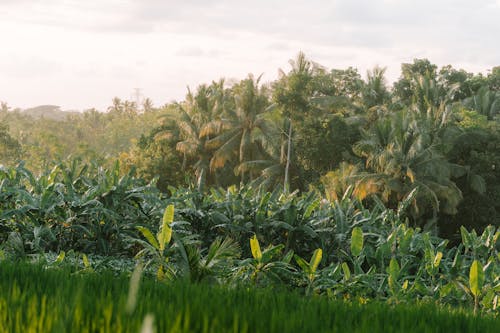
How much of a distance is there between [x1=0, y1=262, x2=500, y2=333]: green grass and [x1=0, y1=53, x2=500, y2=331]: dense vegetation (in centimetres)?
5

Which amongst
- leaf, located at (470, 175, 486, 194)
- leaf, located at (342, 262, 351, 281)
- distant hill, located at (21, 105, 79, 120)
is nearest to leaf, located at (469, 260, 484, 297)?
leaf, located at (342, 262, 351, 281)

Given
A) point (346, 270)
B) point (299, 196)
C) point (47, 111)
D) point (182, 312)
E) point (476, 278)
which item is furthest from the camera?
point (47, 111)

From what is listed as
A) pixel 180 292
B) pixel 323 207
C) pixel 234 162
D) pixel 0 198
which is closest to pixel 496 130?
pixel 234 162

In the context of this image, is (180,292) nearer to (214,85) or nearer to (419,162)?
(419,162)

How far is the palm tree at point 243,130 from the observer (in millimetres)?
33188

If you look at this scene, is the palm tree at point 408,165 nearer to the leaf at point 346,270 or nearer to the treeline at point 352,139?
the treeline at point 352,139

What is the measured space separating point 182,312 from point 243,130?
31.2 m

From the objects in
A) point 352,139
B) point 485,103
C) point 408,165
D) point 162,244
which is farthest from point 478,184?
point 162,244

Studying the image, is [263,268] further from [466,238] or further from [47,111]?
[47,111]

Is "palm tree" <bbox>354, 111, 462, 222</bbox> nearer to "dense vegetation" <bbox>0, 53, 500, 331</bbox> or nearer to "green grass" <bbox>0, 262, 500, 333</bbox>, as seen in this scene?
"dense vegetation" <bbox>0, 53, 500, 331</bbox>

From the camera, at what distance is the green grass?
241 cm

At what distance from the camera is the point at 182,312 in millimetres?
2705

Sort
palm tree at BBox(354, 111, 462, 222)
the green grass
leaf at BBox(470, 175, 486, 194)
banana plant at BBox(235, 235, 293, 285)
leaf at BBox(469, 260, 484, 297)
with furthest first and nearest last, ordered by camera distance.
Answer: leaf at BBox(470, 175, 486, 194)
palm tree at BBox(354, 111, 462, 222)
banana plant at BBox(235, 235, 293, 285)
leaf at BBox(469, 260, 484, 297)
the green grass

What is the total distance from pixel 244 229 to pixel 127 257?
1.39 m
